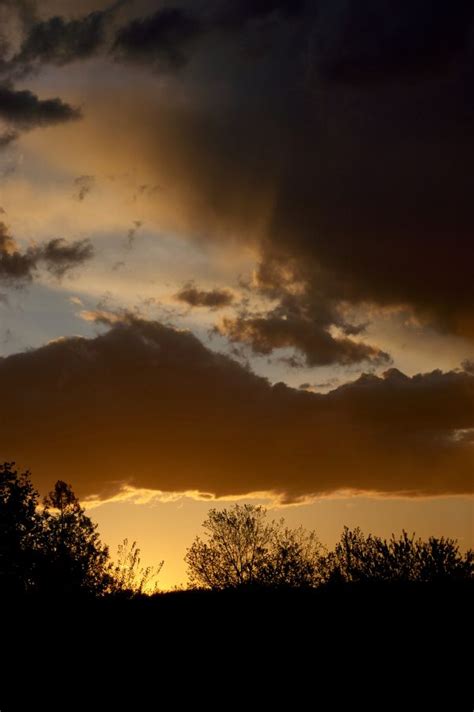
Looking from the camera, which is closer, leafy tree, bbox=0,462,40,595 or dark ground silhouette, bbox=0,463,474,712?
dark ground silhouette, bbox=0,463,474,712

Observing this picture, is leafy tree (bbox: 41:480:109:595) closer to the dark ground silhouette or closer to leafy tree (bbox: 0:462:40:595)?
leafy tree (bbox: 0:462:40:595)

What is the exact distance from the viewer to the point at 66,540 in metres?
74.4

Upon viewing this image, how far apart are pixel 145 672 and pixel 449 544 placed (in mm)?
40653

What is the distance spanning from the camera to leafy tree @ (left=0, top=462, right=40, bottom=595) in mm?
63438

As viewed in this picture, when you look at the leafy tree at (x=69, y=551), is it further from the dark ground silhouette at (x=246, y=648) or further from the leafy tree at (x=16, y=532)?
the dark ground silhouette at (x=246, y=648)

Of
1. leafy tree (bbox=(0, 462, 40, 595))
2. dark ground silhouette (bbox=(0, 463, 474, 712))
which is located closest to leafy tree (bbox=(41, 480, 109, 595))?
leafy tree (bbox=(0, 462, 40, 595))

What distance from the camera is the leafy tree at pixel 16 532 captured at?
208 ft

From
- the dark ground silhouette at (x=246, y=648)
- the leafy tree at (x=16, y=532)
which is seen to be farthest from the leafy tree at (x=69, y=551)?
the dark ground silhouette at (x=246, y=648)

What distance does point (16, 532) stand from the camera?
64.8 m

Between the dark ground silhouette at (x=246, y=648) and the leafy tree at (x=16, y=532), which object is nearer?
the dark ground silhouette at (x=246, y=648)

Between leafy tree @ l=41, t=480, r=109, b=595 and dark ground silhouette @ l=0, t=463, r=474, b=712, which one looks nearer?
dark ground silhouette @ l=0, t=463, r=474, b=712

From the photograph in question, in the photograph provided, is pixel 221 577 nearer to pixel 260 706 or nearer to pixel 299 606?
pixel 299 606

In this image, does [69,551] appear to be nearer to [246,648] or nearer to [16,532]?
[16,532]

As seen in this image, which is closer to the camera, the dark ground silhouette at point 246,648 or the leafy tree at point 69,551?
the dark ground silhouette at point 246,648
